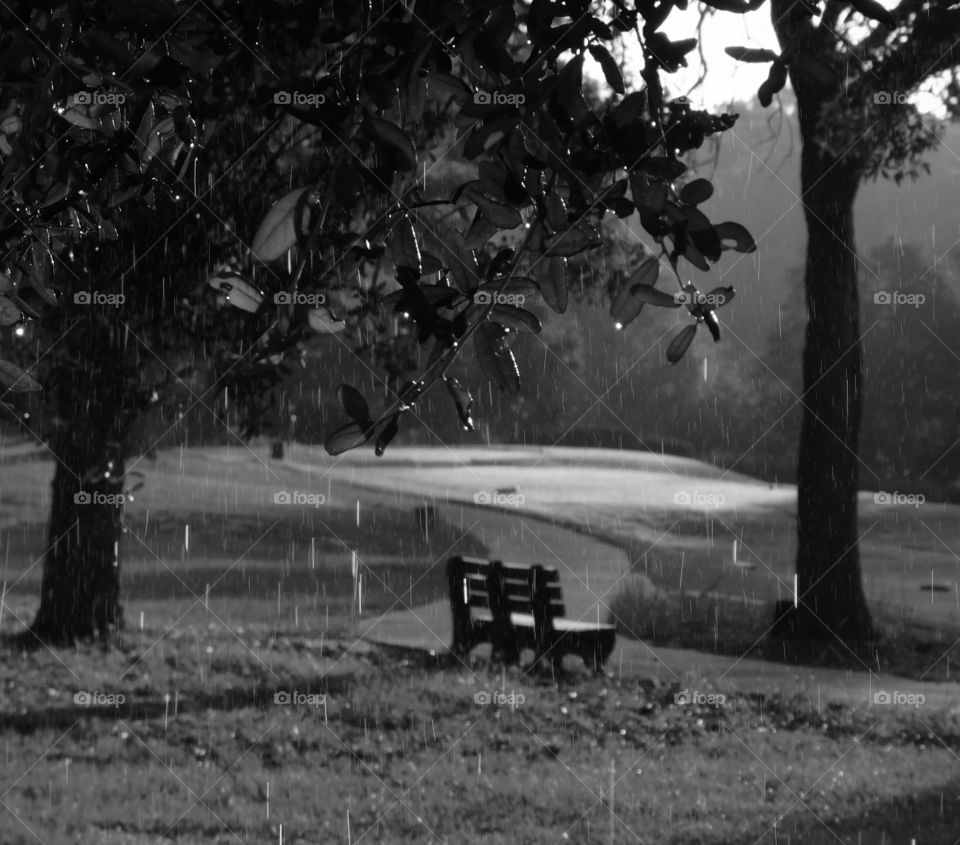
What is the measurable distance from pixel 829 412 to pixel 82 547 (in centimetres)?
145

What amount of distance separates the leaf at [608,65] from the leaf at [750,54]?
0.05 metres

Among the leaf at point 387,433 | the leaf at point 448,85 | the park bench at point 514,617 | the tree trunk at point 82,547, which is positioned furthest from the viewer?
the tree trunk at point 82,547

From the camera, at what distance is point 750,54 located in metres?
0.50

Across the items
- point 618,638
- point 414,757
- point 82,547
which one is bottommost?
point 414,757

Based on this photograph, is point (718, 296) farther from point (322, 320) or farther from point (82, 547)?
point (82, 547)

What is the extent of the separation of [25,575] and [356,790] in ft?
2.55

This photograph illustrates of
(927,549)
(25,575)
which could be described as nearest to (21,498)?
(25,575)

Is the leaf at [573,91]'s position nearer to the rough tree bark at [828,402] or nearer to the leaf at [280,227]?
the leaf at [280,227]

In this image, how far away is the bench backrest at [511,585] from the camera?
6.33 feet

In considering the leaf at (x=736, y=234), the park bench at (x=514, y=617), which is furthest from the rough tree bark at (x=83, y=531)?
the leaf at (x=736, y=234)

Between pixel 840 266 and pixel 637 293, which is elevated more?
pixel 840 266

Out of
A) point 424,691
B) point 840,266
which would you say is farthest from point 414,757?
point 840,266

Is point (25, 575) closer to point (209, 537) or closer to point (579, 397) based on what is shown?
point (209, 537)

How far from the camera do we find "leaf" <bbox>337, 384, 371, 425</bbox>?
43 centimetres
